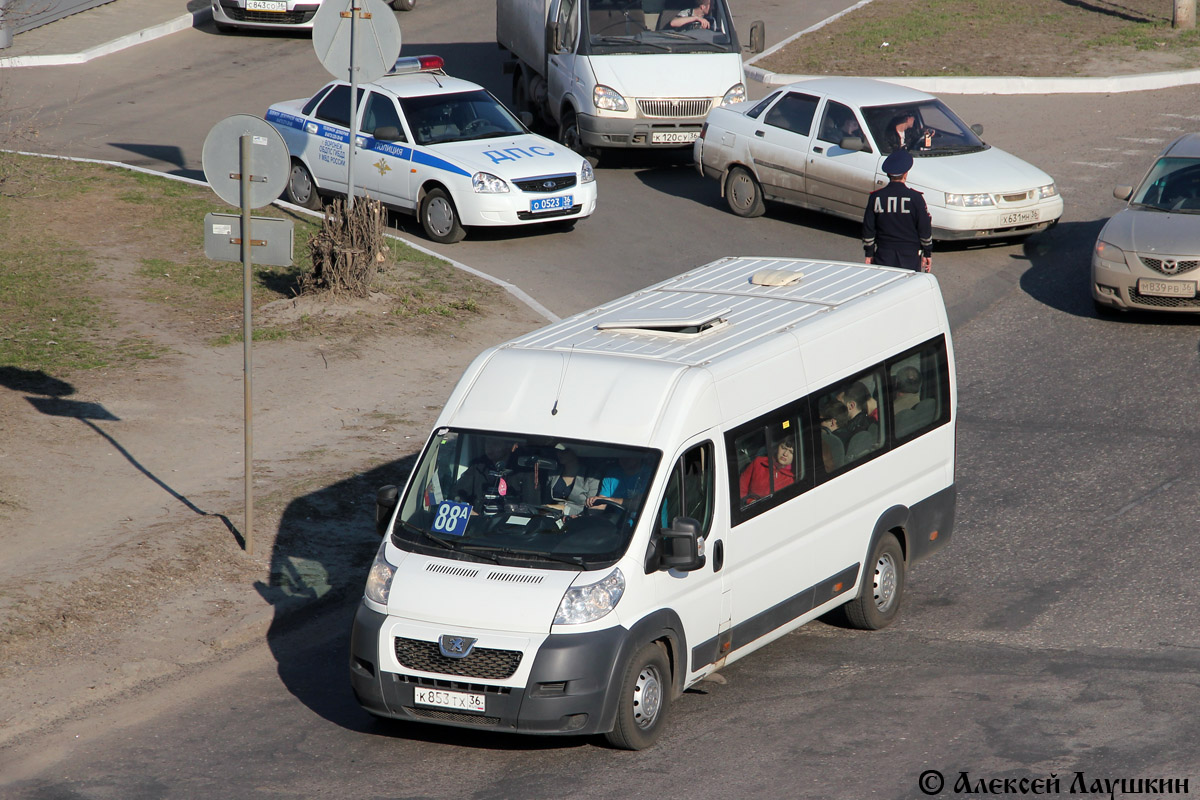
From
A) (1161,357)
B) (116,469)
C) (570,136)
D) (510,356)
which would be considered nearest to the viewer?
(510,356)

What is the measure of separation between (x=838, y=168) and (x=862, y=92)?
1192 millimetres

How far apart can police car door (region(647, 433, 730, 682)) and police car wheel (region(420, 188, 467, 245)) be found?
35.2 feet

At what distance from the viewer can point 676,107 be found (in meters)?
20.2

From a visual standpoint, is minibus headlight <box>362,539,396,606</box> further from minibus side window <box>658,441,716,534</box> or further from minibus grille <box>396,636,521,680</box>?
minibus side window <box>658,441,716,534</box>

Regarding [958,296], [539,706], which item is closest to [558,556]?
[539,706]

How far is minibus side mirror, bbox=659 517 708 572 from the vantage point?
725 cm

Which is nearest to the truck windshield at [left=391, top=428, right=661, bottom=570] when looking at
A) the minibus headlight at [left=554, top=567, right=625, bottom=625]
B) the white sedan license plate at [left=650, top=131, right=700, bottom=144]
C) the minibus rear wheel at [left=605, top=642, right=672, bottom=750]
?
the minibus headlight at [left=554, top=567, right=625, bottom=625]

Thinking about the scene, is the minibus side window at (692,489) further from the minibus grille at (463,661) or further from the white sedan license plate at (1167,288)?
the white sedan license plate at (1167,288)

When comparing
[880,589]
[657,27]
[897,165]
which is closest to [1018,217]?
[897,165]

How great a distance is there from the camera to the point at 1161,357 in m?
14.2

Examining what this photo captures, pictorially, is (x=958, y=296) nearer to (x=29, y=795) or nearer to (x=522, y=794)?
(x=522, y=794)

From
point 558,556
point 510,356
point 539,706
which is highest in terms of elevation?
point 510,356

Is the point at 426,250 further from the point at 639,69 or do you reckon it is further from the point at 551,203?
the point at 639,69

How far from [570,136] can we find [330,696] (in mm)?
14021
